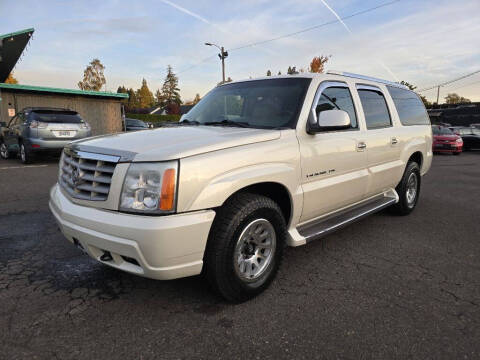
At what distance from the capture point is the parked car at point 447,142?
15.5m

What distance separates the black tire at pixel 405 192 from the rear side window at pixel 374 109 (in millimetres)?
939

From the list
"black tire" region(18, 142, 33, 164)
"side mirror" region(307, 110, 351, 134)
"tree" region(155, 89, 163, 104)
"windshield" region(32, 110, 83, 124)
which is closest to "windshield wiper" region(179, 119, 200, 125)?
"side mirror" region(307, 110, 351, 134)

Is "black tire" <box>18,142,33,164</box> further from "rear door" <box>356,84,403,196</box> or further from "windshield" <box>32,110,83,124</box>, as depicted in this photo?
"rear door" <box>356,84,403,196</box>

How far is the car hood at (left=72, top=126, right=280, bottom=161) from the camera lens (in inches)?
86.7

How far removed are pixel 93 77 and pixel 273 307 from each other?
77.2m

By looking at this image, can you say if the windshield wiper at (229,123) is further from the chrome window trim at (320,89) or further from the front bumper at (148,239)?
the front bumper at (148,239)

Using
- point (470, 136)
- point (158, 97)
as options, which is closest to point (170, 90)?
point (158, 97)

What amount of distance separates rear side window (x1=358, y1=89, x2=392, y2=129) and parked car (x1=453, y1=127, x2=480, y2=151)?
53.5ft

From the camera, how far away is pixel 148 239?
2.07 m

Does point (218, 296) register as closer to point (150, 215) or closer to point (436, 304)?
point (150, 215)

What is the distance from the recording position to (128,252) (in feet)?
7.02

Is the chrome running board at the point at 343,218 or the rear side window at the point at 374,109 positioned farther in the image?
the rear side window at the point at 374,109

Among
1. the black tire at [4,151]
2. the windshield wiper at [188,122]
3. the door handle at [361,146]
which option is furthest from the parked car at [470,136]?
the black tire at [4,151]

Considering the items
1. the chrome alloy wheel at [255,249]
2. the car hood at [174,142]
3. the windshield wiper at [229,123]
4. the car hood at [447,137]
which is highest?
the windshield wiper at [229,123]
